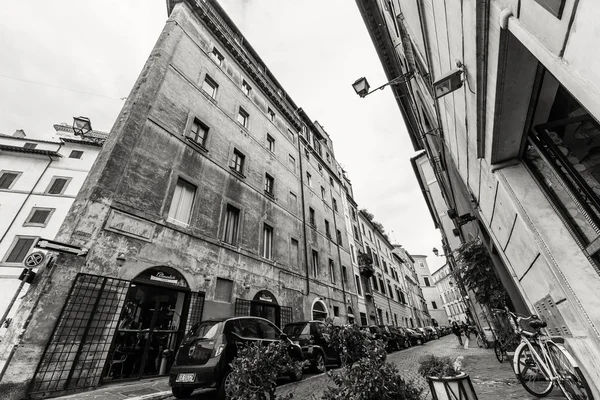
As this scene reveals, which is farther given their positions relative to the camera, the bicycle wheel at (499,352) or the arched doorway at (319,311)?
the arched doorway at (319,311)

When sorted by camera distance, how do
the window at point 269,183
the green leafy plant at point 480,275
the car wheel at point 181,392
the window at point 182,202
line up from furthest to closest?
the window at point 269,183 → the window at point 182,202 → the green leafy plant at point 480,275 → the car wheel at point 181,392

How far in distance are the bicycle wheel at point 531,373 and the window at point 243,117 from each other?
1483 cm

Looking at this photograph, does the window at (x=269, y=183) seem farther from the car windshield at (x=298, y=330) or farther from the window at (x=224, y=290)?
the car windshield at (x=298, y=330)

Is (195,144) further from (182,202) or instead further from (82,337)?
(82,337)

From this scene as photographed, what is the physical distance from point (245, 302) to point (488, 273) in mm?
9136

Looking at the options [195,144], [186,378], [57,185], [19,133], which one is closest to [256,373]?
[186,378]

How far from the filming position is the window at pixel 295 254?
1490cm

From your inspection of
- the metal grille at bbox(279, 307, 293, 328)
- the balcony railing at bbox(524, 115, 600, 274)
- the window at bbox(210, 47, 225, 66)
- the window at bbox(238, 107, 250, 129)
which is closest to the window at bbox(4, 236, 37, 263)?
the window at bbox(238, 107, 250, 129)

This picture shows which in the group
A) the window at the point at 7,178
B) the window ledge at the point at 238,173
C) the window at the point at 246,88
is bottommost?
the window ledge at the point at 238,173

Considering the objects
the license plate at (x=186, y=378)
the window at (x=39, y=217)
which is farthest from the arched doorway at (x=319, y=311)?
the window at (x=39, y=217)

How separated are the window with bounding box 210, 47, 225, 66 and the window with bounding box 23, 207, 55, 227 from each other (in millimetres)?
21694

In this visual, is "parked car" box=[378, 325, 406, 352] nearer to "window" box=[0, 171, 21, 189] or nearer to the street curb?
the street curb

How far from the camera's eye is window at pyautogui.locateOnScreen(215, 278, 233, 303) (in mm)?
9538

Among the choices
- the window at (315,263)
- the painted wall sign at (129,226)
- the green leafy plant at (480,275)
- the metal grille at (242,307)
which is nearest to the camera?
the painted wall sign at (129,226)
